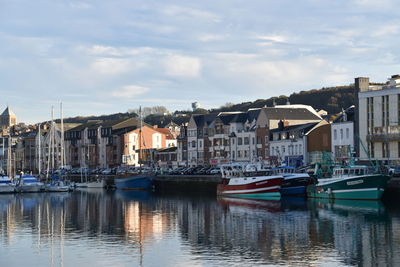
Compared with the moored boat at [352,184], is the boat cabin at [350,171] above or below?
above

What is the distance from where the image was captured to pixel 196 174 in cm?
9688

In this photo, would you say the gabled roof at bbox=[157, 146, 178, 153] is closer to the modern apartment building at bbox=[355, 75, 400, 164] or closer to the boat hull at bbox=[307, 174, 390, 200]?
the modern apartment building at bbox=[355, 75, 400, 164]

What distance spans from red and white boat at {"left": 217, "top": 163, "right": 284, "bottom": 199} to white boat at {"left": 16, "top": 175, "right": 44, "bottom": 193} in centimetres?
3017

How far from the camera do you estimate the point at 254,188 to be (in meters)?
72.9

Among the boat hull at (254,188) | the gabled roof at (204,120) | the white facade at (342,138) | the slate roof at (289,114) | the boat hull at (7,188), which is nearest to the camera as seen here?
the boat hull at (254,188)

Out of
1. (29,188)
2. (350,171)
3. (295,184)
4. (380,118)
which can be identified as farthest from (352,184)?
(29,188)

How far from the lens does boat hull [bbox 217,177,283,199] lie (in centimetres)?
7131

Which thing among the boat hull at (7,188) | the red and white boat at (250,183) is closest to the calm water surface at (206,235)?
the red and white boat at (250,183)

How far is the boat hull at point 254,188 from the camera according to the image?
71312mm

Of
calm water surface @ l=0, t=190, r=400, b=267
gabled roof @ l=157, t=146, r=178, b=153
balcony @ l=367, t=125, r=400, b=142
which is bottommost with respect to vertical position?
calm water surface @ l=0, t=190, r=400, b=267

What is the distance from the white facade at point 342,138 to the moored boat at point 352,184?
17492mm

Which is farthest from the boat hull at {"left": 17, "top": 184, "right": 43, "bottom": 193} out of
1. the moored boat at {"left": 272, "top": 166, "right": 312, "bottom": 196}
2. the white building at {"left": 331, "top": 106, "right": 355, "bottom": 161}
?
the white building at {"left": 331, "top": 106, "right": 355, "bottom": 161}

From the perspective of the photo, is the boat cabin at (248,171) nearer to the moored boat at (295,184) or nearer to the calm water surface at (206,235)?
the moored boat at (295,184)

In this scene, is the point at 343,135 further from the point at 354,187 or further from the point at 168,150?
the point at 168,150
